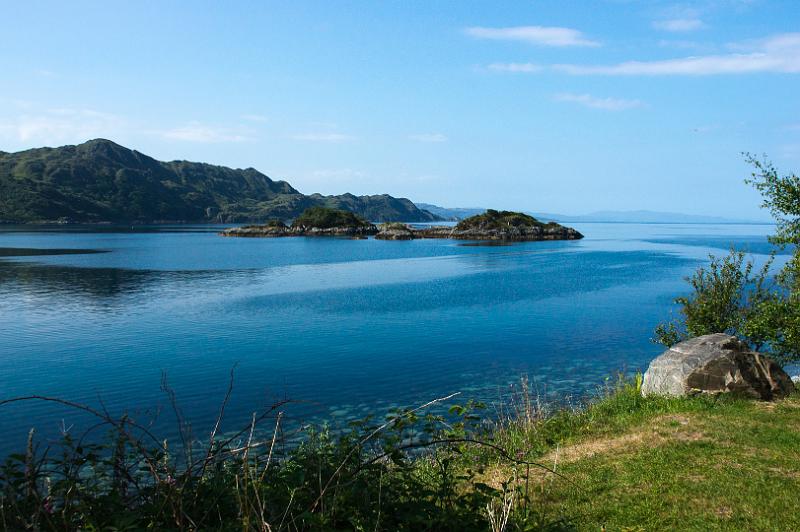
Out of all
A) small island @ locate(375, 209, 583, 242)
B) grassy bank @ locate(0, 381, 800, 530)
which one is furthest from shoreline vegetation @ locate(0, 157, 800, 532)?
small island @ locate(375, 209, 583, 242)

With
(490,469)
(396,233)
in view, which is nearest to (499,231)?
(396,233)

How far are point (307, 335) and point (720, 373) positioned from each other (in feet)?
93.8

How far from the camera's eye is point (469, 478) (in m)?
10.4

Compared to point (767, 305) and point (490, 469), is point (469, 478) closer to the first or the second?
point (490, 469)

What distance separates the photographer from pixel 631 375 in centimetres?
3117

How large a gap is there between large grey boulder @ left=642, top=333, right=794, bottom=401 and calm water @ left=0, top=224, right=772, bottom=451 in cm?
645

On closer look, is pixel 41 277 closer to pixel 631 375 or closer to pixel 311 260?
pixel 311 260

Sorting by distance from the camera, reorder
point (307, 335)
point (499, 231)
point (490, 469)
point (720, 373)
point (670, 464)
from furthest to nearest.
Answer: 1. point (499, 231)
2. point (307, 335)
3. point (720, 373)
4. point (490, 469)
5. point (670, 464)

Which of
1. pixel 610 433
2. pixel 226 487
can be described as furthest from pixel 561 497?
pixel 226 487

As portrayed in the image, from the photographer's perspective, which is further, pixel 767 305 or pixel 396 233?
pixel 396 233

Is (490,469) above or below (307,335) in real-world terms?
above

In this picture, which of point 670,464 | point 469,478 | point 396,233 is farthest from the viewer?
point 396,233

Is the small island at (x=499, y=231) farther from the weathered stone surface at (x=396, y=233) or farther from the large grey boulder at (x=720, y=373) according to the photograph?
the large grey boulder at (x=720, y=373)

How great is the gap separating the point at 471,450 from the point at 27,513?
12.8m
